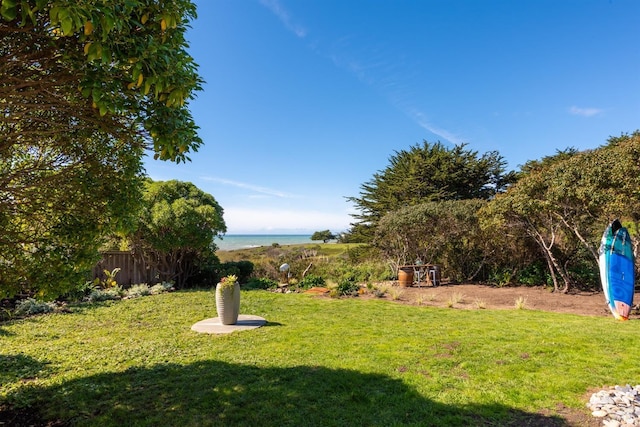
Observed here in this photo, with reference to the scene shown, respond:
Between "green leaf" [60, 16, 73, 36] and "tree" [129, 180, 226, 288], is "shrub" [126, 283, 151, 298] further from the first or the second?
"green leaf" [60, 16, 73, 36]

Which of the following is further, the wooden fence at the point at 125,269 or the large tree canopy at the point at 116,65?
the wooden fence at the point at 125,269

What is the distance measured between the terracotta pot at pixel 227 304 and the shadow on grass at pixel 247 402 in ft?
7.10

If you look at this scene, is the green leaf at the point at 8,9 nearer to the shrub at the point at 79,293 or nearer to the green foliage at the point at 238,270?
the shrub at the point at 79,293

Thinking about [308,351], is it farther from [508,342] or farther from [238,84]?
[238,84]

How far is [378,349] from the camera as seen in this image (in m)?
4.91

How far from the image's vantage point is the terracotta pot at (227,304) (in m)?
6.30

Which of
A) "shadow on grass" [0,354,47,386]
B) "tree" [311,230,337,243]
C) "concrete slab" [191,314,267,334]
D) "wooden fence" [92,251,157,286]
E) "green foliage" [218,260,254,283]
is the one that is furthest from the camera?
"tree" [311,230,337,243]

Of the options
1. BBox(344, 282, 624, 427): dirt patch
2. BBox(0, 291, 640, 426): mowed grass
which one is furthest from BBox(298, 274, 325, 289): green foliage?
BBox(0, 291, 640, 426): mowed grass

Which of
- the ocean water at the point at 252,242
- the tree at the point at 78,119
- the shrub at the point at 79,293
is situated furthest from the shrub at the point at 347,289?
the ocean water at the point at 252,242

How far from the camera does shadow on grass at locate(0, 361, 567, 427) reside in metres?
2.97

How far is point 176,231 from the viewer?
11.1m

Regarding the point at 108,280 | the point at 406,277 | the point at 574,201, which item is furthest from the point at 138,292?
the point at 574,201

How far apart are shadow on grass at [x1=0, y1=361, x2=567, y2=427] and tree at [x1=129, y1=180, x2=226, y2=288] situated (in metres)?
7.46

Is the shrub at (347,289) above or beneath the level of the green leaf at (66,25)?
beneath
